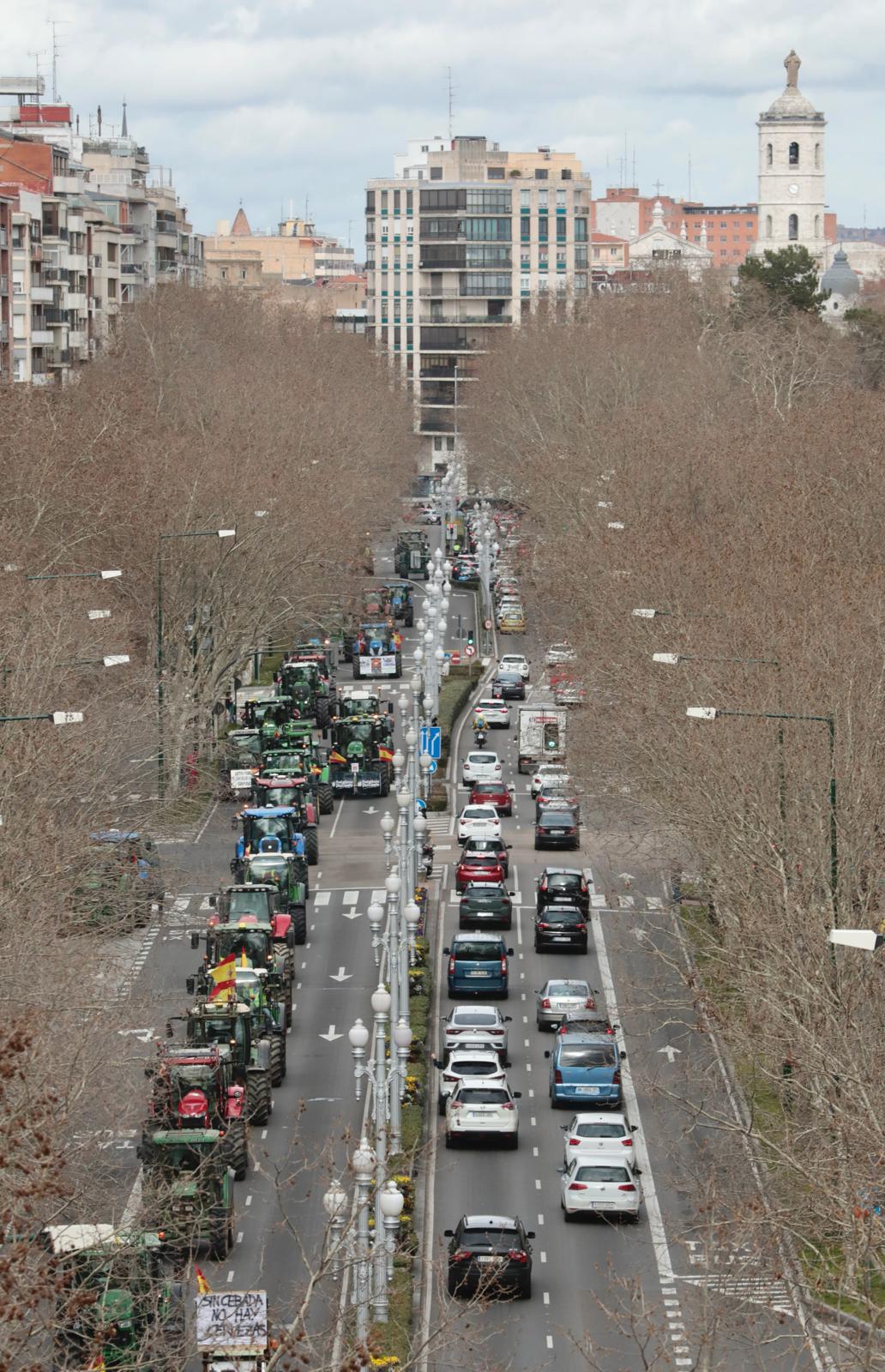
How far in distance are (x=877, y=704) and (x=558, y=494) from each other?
2230 inches

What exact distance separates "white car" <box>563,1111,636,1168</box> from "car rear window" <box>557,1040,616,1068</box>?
367cm

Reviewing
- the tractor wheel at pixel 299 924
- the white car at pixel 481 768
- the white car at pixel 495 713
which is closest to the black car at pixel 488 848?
the tractor wheel at pixel 299 924

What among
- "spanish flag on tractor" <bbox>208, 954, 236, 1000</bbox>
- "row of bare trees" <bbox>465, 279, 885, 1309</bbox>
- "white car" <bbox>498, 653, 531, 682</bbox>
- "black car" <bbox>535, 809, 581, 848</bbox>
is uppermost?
"row of bare trees" <bbox>465, 279, 885, 1309</bbox>

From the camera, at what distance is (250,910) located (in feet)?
183

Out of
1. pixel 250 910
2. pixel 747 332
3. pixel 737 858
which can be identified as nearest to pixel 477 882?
pixel 250 910

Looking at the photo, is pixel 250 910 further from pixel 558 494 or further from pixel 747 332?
pixel 747 332

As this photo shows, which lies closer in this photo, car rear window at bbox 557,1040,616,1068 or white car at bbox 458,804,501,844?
car rear window at bbox 557,1040,616,1068

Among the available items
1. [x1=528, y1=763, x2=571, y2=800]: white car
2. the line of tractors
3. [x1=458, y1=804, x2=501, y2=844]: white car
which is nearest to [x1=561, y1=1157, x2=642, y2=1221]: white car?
the line of tractors

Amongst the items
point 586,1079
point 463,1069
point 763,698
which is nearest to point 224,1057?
point 463,1069

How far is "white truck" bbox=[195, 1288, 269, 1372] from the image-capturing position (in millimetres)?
30734

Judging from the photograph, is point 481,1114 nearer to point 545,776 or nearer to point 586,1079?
point 586,1079

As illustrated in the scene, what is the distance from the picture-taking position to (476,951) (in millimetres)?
56562

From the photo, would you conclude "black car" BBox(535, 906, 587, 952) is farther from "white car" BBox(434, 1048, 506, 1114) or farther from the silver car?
"white car" BBox(434, 1048, 506, 1114)

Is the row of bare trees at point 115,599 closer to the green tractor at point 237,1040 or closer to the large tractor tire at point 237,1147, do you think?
the green tractor at point 237,1040
